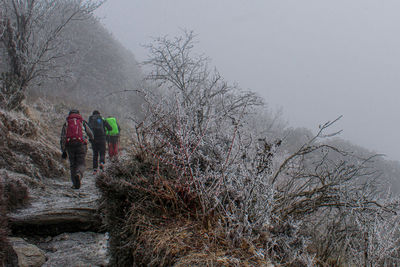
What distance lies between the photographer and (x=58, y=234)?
12.7 feet

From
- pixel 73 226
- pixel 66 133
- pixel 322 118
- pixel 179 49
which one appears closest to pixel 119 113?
pixel 179 49

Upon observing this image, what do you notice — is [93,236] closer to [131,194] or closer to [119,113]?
[131,194]

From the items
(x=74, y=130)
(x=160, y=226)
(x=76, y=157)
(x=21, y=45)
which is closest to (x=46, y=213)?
(x=76, y=157)

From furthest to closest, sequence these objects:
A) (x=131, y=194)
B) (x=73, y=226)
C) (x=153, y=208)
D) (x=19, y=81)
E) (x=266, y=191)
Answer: (x=19, y=81) < (x=73, y=226) < (x=131, y=194) < (x=153, y=208) < (x=266, y=191)

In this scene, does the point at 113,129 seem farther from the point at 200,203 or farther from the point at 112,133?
the point at 200,203

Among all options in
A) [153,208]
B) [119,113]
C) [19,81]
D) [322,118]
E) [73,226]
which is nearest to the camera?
[153,208]

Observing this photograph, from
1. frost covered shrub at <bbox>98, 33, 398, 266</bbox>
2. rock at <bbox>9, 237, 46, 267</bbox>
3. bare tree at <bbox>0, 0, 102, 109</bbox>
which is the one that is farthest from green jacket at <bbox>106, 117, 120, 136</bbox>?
rock at <bbox>9, 237, 46, 267</bbox>

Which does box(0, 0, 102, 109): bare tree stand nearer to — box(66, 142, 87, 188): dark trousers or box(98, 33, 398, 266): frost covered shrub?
box(66, 142, 87, 188): dark trousers

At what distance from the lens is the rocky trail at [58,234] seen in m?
3.30

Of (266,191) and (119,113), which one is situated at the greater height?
(119,113)

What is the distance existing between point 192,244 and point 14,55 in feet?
27.7

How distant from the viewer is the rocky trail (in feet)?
10.8

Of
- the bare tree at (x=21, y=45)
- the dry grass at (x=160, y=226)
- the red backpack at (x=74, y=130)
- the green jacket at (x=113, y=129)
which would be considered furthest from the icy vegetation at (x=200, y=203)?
the bare tree at (x=21, y=45)

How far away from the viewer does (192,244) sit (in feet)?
7.42
